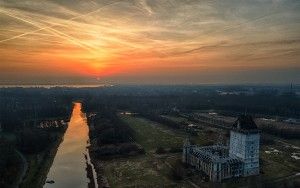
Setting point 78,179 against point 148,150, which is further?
point 148,150

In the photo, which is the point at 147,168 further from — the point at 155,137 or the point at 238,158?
the point at 155,137

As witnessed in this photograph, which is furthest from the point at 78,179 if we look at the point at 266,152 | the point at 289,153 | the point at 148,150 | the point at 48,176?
the point at 289,153

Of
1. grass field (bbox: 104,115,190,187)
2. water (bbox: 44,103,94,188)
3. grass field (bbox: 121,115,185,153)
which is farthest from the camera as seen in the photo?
grass field (bbox: 121,115,185,153)

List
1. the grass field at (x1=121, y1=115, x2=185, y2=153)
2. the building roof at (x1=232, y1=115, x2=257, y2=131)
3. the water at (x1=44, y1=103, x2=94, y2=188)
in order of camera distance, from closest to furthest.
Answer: the water at (x1=44, y1=103, x2=94, y2=188)
the building roof at (x1=232, y1=115, x2=257, y2=131)
the grass field at (x1=121, y1=115, x2=185, y2=153)

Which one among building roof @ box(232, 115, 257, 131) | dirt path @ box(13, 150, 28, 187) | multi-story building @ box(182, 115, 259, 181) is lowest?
dirt path @ box(13, 150, 28, 187)

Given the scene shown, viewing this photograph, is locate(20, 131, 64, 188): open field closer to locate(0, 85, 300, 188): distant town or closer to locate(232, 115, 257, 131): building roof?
locate(0, 85, 300, 188): distant town

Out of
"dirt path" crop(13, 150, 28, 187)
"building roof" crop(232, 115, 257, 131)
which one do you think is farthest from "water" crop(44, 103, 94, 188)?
"building roof" crop(232, 115, 257, 131)

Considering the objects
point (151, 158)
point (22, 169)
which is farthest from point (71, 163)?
point (151, 158)

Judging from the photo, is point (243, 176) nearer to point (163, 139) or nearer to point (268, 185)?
point (268, 185)
